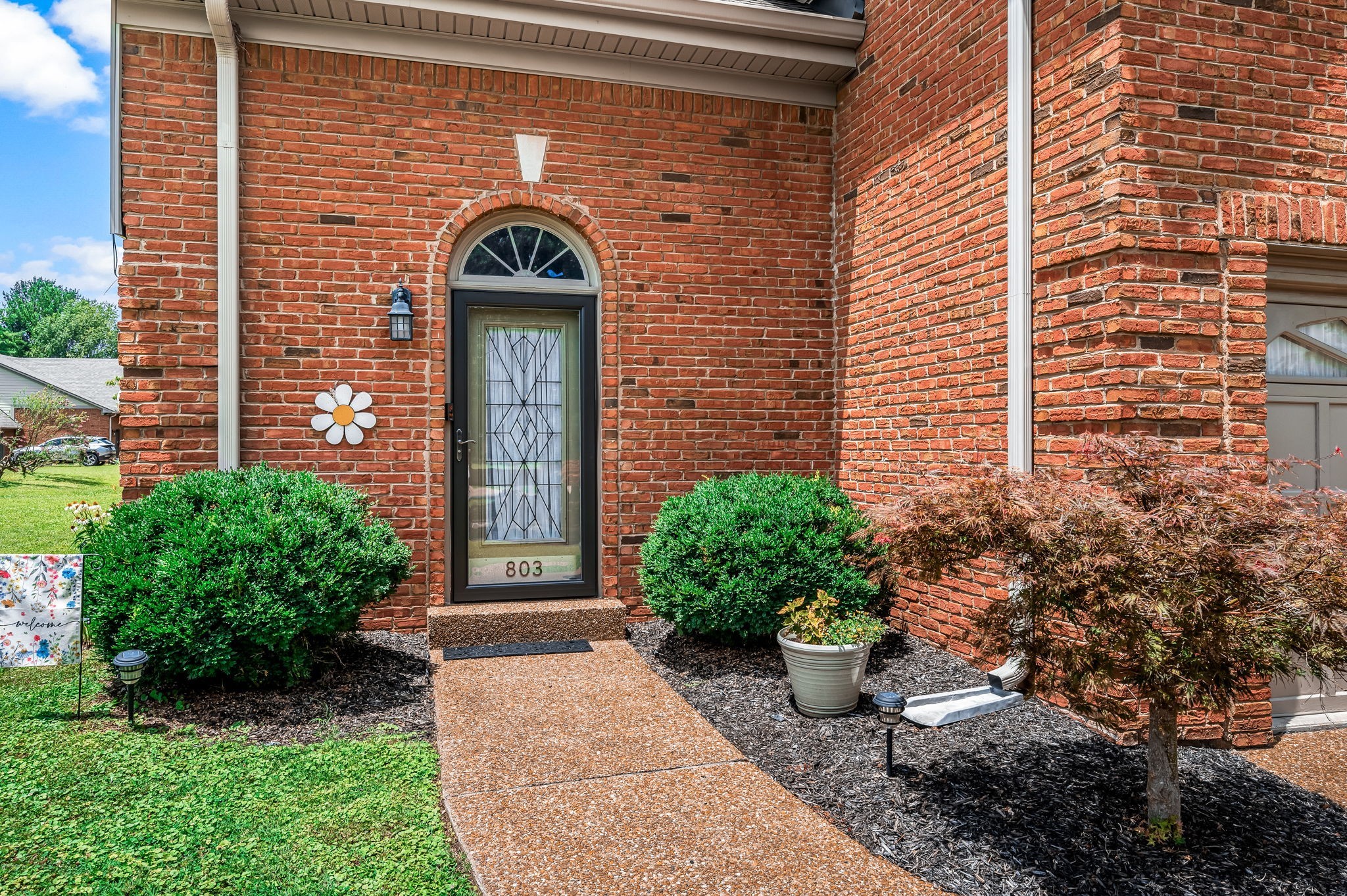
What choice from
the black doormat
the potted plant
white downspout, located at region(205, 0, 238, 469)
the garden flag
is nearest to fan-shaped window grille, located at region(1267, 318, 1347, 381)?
the potted plant

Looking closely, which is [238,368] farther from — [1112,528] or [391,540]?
[1112,528]

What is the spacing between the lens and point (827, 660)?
4.02m

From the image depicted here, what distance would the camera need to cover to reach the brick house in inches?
146

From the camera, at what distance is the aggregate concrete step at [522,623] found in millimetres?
5230

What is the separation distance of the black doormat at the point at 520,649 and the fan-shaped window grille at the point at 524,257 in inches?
99.2

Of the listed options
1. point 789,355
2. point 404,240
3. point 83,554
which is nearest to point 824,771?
point 789,355

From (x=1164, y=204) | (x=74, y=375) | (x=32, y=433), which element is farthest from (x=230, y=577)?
(x=74, y=375)

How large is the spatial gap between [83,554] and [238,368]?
58.1 inches

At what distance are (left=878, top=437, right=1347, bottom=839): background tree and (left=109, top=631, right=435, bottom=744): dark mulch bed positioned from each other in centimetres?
269

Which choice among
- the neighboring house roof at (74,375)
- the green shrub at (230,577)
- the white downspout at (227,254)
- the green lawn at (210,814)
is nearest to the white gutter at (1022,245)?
the green lawn at (210,814)

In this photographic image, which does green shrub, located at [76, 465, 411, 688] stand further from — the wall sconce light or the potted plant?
the potted plant

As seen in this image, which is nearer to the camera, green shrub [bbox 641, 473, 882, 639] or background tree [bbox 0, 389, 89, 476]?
green shrub [bbox 641, 473, 882, 639]

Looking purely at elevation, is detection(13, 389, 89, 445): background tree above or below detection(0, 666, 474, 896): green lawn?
above

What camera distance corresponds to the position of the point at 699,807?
117 inches
